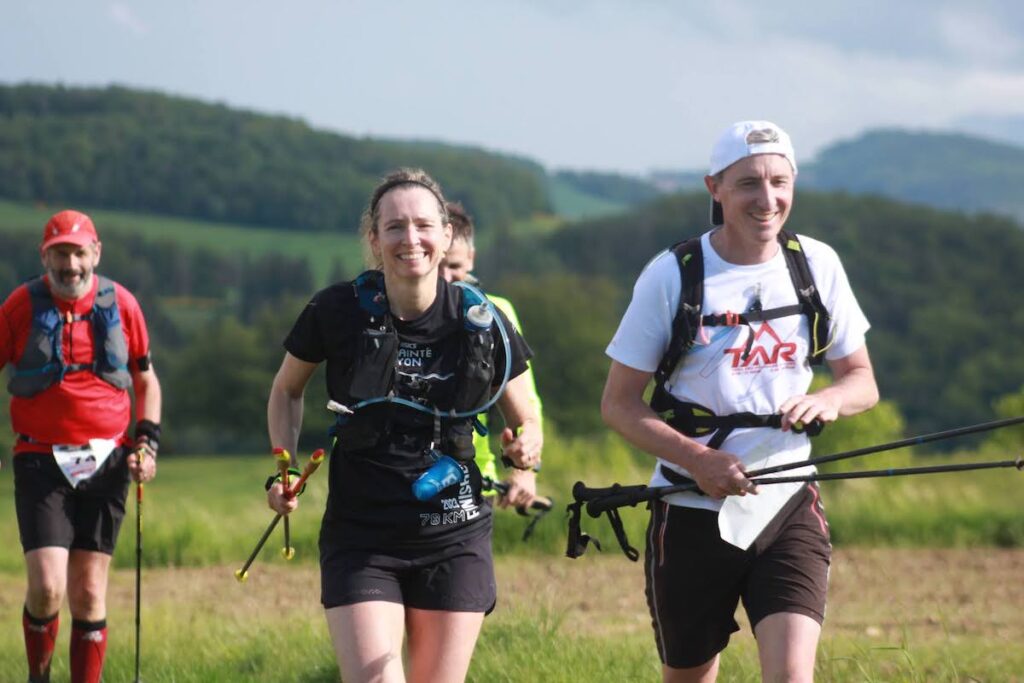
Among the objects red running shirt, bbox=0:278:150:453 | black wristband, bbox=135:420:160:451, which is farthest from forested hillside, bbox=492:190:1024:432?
red running shirt, bbox=0:278:150:453

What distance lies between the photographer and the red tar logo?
489cm

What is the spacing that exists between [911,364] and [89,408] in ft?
384

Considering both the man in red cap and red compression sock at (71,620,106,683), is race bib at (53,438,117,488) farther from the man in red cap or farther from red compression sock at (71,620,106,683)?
red compression sock at (71,620,106,683)

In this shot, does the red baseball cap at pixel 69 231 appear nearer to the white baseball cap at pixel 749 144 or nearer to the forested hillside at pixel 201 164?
the white baseball cap at pixel 749 144

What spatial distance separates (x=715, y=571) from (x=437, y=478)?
38.4 inches

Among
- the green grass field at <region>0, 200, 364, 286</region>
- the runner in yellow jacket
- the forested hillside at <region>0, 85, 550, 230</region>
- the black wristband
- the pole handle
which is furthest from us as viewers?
the forested hillside at <region>0, 85, 550, 230</region>

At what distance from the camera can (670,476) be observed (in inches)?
200

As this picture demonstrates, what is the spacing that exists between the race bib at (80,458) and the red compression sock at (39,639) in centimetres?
73

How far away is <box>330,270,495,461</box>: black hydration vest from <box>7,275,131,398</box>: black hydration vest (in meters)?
2.75

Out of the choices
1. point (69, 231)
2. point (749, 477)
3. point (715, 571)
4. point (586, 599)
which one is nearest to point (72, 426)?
point (69, 231)

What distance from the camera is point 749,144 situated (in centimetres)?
490

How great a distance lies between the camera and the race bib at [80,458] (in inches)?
292

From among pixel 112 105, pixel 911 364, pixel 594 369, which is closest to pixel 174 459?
pixel 594 369

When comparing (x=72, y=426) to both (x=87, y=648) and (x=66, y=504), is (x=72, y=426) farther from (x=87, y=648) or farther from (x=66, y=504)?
(x=87, y=648)
